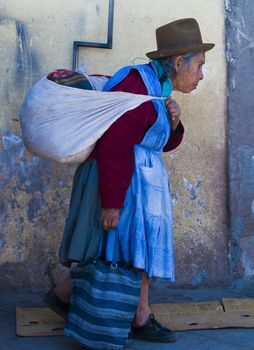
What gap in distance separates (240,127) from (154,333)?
182 centimetres

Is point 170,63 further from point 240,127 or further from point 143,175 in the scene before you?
point 240,127

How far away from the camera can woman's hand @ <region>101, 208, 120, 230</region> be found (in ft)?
10.0

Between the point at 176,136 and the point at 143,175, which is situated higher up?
the point at 176,136

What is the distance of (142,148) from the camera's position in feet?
10.7

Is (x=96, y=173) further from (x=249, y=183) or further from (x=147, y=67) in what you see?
(x=249, y=183)

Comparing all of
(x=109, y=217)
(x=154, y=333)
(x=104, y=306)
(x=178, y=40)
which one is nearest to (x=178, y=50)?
(x=178, y=40)

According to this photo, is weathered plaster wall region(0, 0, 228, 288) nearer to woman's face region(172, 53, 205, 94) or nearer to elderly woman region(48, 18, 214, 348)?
elderly woman region(48, 18, 214, 348)

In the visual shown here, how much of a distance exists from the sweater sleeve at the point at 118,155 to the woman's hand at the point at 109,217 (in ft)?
0.11

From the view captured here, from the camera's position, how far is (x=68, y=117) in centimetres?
305

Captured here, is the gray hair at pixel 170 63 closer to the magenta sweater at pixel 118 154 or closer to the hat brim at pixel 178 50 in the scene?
the hat brim at pixel 178 50

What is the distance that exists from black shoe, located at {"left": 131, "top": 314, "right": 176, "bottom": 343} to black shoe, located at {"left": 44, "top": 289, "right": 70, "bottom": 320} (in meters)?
0.39

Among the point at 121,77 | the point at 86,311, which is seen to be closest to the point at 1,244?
the point at 86,311

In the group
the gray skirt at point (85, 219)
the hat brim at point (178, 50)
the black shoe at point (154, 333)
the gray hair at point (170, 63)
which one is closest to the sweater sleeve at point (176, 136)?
the gray hair at point (170, 63)

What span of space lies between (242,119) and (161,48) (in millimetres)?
1419
